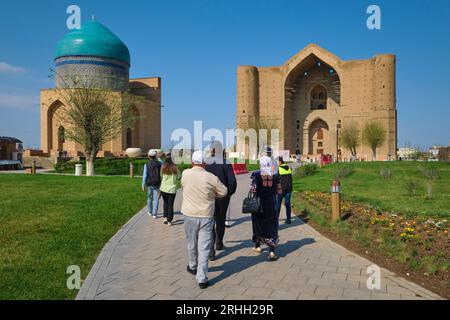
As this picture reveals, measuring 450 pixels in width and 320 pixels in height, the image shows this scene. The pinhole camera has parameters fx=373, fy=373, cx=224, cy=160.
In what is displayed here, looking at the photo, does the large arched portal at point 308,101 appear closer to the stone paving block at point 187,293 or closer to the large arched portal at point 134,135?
the large arched portal at point 134,135

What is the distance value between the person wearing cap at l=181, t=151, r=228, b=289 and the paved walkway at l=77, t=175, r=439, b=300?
431 mm

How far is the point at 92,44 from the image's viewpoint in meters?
42.2

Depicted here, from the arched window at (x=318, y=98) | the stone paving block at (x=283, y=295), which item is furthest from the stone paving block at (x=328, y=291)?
the arched window at (x=318, y=98)

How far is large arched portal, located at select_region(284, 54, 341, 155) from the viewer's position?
58.1 metres

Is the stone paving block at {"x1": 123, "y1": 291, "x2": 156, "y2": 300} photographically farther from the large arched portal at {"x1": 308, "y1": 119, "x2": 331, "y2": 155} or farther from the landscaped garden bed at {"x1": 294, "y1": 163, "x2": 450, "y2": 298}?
the large arched portal at {"x1": 308, "y1": 119, "x2": 331, "y2": 155}

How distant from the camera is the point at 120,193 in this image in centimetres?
1325

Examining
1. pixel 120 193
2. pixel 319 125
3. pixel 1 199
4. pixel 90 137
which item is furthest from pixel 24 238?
pixel 319 125

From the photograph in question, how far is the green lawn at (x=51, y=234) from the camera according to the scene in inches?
175

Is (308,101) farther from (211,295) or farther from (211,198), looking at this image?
(211,295)

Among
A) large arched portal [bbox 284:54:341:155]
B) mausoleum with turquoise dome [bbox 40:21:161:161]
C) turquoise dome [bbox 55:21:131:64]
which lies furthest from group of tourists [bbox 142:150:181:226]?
large arched portal [bbox 284:54:341:155]

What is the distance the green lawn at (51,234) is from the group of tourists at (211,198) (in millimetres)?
1442

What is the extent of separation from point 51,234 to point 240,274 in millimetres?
3873

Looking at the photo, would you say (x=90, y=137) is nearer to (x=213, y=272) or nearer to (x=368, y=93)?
(x=213, y=272)
